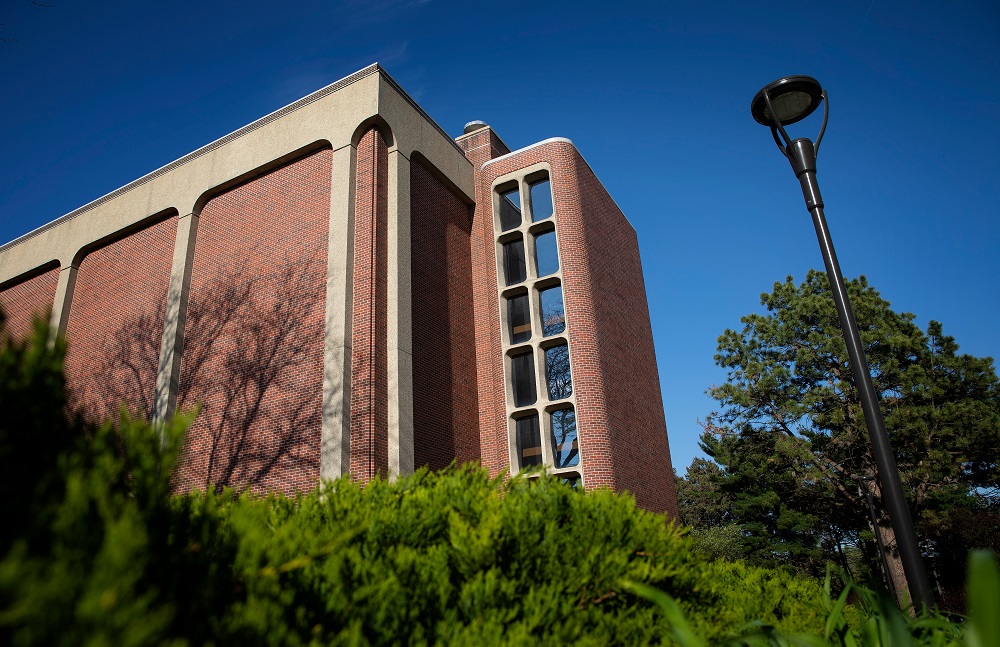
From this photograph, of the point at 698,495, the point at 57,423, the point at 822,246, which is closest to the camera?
the point at 57,423

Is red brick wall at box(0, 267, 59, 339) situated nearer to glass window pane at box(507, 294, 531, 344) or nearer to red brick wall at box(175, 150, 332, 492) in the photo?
red brick wall at box(175, 150, 332, 492)

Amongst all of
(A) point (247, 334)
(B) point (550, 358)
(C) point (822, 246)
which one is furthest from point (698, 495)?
(C) point (822, 246)

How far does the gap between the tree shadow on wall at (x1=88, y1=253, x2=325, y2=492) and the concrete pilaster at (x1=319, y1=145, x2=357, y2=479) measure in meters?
0.52

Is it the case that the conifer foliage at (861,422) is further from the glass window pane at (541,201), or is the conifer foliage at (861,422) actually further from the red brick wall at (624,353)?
the glass window pane at (541,201)

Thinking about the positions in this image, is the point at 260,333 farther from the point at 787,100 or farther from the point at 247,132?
the point at 787,100

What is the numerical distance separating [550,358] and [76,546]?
1627 cm

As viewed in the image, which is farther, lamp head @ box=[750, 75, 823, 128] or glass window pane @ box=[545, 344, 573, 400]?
glass window pane @ box=[545, 344, 573, 400]

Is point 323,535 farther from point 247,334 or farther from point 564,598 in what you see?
point 247,334

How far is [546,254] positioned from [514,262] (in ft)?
3.54

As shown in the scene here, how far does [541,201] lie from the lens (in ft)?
63.8

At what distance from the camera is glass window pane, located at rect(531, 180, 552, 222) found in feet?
63.3

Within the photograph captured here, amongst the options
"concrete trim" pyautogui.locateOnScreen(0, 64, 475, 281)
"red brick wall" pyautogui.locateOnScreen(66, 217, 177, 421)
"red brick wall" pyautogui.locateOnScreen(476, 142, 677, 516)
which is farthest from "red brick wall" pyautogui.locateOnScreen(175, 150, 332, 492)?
"red brick wall" pyautogui.locateOnScreen(476, 142, 677, 516)

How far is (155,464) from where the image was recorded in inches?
93.6

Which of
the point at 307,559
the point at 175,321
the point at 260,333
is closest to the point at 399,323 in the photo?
the point at 260,333
